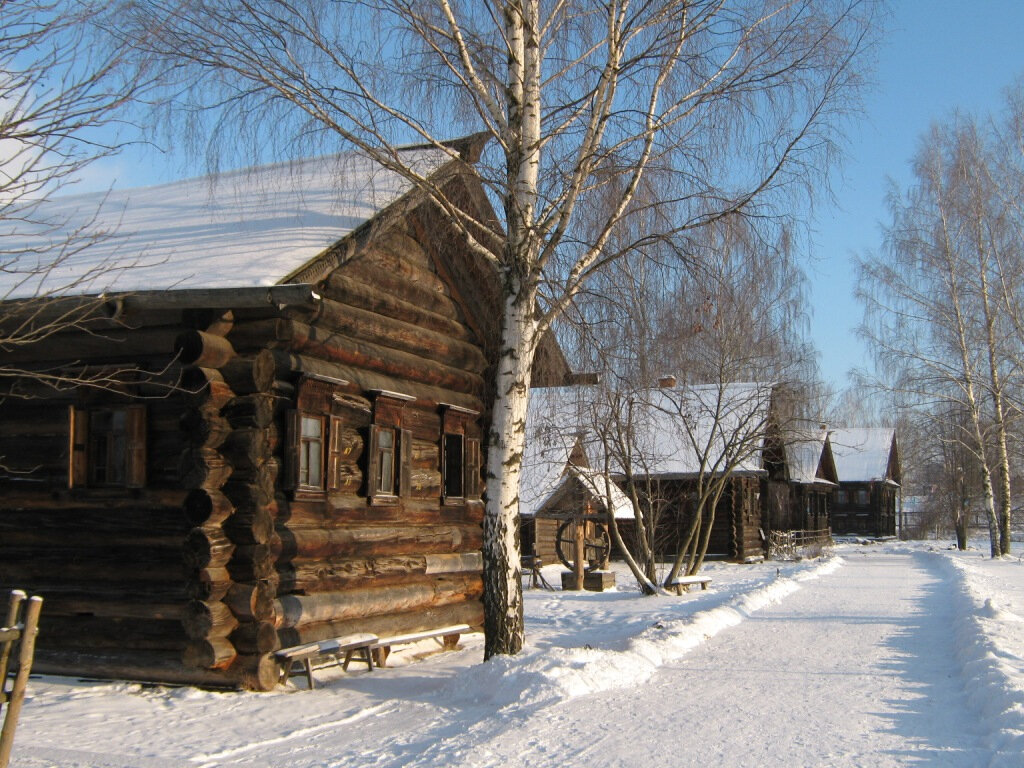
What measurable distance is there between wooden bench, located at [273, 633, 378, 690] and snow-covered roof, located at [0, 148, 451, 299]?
11.4ft

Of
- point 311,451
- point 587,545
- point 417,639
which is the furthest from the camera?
point 587,545

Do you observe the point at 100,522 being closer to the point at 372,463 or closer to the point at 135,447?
the point at 135,447

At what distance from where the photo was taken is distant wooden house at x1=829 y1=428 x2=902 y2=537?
65.6 metres

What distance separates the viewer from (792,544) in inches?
1517

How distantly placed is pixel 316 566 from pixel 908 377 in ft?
90.5

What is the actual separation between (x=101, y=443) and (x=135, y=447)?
615mm

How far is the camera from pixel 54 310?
9.27 m

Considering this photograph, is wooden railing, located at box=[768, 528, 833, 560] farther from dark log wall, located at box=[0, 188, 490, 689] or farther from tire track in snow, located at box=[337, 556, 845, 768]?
dark log wall, located at box=[0, 188, 490, 689]

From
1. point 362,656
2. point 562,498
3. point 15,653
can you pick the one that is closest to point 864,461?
point 562,498

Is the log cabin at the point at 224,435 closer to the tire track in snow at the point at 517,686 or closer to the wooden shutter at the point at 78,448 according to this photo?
the wooden shutter at the point at 78,448

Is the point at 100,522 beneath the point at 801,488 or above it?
above

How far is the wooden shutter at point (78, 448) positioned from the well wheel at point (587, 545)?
51.5 ft

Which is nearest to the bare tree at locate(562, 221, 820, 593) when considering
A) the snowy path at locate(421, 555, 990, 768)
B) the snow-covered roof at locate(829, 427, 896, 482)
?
the snowy path at locate(421, 555, 990, 768)

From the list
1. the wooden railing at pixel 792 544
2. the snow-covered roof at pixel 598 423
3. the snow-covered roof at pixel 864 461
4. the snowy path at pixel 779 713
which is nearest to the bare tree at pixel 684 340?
the snow-covered roof at pixel 598 423
